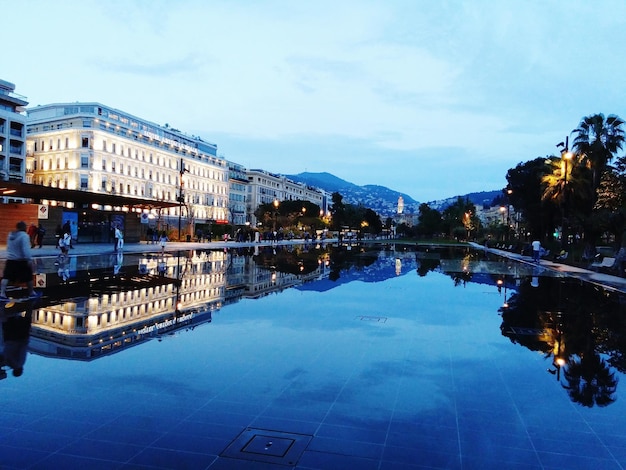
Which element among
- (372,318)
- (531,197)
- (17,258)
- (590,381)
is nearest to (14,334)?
(17,258)

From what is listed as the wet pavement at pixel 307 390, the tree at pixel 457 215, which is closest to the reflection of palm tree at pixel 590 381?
the wet pavement at pixel 307 390

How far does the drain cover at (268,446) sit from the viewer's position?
13.9 feet

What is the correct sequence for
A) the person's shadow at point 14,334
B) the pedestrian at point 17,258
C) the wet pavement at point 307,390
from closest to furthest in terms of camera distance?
the wet pavement at point 307,390, the person's shadow at point 14,334, the pedestrian at point 17,258

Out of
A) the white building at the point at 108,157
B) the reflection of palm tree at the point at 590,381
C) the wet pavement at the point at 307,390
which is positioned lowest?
the reflection of palm tree at the point at 590,381

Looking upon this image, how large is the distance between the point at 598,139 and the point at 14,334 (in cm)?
4867

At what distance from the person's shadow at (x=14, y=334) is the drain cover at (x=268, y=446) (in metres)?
3.49

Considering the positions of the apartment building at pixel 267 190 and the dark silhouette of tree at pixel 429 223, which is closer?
the dark silhouette of tree at pixel 429 223

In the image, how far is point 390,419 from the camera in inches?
202

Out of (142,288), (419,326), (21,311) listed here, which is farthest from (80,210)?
(419,326)

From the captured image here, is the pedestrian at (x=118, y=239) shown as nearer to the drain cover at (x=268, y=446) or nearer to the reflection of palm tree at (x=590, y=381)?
the reflection of palm tree at (x=590, y=381)

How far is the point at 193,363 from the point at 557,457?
4.56 m

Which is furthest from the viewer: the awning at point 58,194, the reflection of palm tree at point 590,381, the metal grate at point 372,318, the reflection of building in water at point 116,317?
the awning at point 58,194

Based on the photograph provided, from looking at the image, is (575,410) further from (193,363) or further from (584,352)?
(193,363)

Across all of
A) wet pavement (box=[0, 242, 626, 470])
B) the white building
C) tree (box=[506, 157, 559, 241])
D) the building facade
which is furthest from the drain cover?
the building facade
